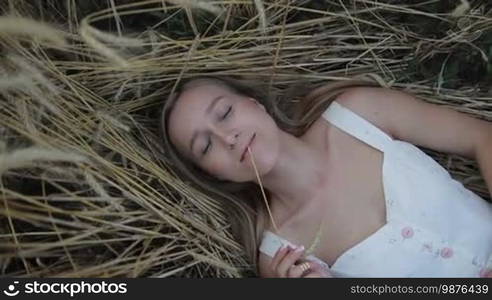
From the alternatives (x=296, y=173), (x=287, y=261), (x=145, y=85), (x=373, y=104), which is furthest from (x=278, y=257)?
(x=145, y=85)

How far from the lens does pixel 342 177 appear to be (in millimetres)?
1917

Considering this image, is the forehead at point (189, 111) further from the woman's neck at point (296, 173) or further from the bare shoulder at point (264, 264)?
the bare shoulder at point (264, 264)

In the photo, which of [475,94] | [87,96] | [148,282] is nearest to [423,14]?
[475,94]

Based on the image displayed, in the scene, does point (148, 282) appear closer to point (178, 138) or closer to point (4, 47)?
point (178, 138)

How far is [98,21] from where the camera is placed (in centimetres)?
209

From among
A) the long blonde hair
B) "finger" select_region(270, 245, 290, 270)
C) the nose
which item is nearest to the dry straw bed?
the long blonde hair

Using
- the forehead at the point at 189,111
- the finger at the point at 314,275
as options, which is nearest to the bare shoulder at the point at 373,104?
the forehead at the point at 189,111

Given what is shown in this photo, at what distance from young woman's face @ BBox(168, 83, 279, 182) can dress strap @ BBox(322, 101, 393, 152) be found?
17 centimetres

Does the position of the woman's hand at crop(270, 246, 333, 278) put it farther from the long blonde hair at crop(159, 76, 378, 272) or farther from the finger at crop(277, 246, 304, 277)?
the long blonde hair at crop(159, 76, 378, 272)

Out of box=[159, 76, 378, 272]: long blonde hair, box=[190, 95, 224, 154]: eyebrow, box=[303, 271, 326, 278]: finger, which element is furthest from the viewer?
box=[159, 76, 378, 272]: long blonde hair

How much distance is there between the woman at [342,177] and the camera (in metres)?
1.84

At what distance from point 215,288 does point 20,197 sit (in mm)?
423

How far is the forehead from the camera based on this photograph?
1.88 m

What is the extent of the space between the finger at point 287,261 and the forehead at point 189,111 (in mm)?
335
